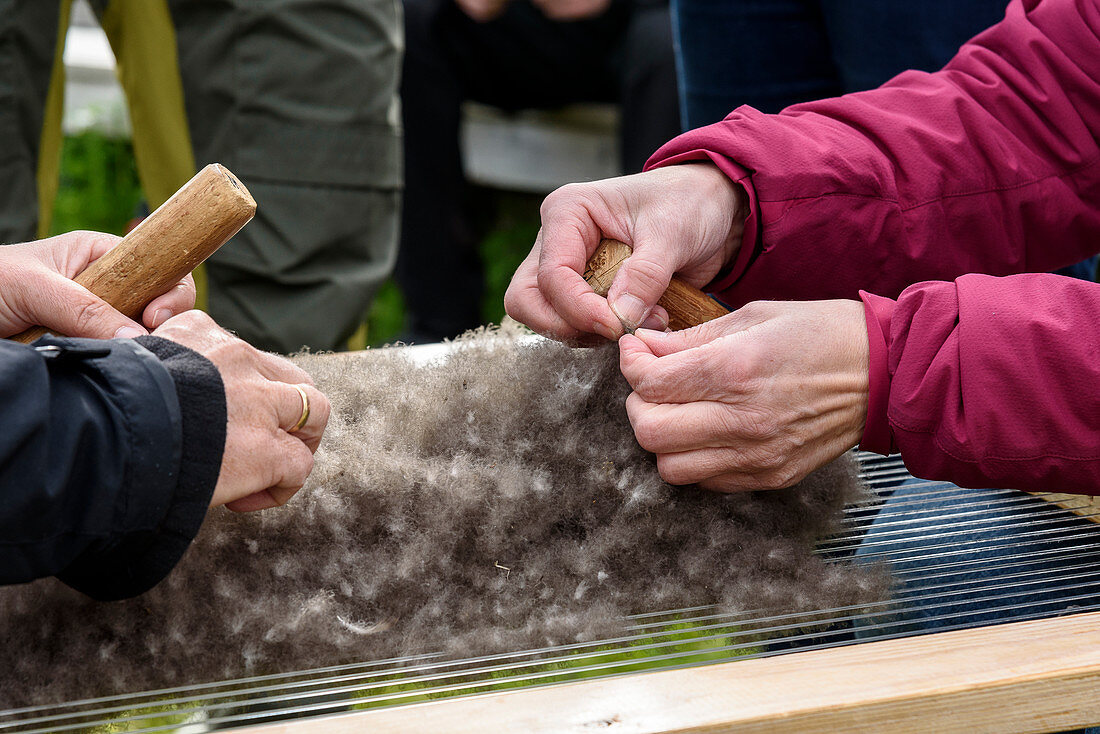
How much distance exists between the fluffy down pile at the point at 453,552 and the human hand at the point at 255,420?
0.07 meters

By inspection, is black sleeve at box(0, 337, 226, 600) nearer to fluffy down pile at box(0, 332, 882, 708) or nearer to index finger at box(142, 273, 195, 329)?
fluffy down pile at box(0, 332, 882, 708)

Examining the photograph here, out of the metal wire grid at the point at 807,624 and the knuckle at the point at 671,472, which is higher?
the knuckle at the point at 671,472

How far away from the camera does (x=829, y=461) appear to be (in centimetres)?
94

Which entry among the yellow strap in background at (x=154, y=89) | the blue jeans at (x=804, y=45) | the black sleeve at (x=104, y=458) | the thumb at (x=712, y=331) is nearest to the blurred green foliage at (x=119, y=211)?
the yellow strap in background at (x=154, y=89)

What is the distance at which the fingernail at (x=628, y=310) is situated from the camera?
942mm

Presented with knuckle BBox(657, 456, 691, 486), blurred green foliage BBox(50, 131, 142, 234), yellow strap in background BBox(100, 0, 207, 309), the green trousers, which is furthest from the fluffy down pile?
blurred green foliage BBox(50, 131, 142, 234)

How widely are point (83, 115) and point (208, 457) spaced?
362 cm

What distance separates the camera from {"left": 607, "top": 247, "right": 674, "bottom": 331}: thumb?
0.94 m

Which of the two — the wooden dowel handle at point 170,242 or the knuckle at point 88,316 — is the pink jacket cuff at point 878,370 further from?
the knuckle at point 88,316

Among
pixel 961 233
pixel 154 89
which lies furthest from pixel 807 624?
pixel 154 89

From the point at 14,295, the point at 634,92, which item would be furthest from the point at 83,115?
the point at 14,295

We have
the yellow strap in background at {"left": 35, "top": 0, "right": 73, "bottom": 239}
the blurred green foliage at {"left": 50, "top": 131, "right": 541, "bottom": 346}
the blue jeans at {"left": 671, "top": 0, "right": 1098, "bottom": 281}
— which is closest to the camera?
the blue jeans at {"left": 671, "top": 0, "right": 1098, "bottom": 281}

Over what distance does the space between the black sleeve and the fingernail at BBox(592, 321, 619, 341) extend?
0.38 meters

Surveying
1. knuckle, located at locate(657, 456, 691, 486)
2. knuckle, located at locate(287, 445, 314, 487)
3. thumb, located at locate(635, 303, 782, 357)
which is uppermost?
thumb, located at locate(635, 303, 782, 357)
